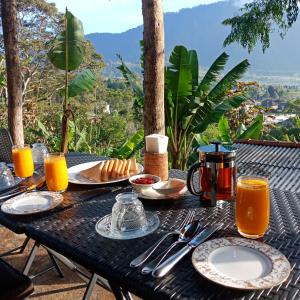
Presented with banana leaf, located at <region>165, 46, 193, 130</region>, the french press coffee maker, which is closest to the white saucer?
the french press coffee maker

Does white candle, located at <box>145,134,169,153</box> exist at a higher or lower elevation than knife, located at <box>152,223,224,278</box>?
higher

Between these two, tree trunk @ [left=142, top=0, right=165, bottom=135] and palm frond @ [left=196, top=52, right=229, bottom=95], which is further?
palm frond @ [left=196, top=52, right=229, bottom=95]

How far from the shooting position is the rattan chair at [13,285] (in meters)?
1.41

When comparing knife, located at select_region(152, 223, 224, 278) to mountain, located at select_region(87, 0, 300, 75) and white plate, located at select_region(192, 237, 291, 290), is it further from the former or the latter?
mountain, located at select_region(87, 0, 300, 75)

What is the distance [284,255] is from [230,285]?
25 cm

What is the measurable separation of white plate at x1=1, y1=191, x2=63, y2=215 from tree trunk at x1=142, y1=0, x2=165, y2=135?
2.35m

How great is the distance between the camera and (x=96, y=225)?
130 centimetres

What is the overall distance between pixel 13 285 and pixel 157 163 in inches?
Answer: 32.8

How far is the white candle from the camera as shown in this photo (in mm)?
1678

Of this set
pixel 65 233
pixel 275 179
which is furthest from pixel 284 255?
pixel 275 179

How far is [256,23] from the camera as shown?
1045cm

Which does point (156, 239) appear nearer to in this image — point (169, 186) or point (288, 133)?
point (169, 186)

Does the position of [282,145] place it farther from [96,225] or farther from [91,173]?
[96,225]

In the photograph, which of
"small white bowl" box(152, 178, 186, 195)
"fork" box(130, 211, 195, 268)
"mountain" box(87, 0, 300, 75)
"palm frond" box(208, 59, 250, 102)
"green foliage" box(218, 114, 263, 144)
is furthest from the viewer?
"mountain" box(87, 0, 300, 75)
